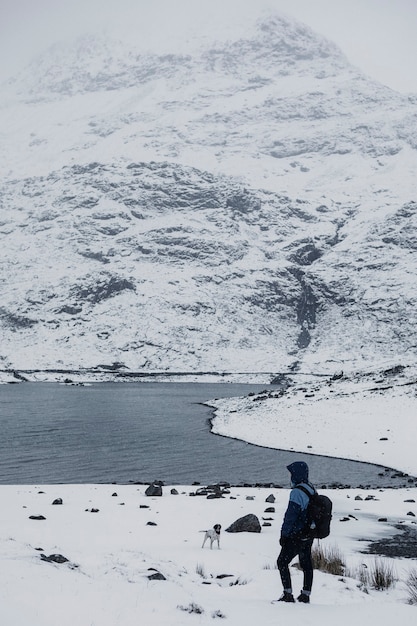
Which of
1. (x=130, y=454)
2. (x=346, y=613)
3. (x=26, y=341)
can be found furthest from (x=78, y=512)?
(x=26, y=341)

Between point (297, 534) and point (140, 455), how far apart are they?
1155 inches

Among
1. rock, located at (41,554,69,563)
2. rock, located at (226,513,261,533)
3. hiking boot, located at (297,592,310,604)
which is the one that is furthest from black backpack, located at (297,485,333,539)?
rock, located at (226,513,261,533)

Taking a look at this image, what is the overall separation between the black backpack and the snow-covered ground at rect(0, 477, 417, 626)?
1118mm

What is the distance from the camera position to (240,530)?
55.3 ft

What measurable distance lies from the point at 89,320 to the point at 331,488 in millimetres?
169412

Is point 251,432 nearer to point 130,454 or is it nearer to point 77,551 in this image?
Answer: point 130,454

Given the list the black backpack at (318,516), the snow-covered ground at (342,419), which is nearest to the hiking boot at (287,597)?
the black backpack at (318,516)

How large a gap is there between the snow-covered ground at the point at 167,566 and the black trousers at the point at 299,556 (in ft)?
1.47

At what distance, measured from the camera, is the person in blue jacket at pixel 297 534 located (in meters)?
9.51

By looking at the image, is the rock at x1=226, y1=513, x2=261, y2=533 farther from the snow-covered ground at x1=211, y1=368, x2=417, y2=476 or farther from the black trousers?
the snow-covered ground at x1=211, y1=368, x2=417, y2=476

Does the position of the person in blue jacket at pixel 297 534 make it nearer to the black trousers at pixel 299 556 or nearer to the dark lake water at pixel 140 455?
the black trousers at pixel 299 556

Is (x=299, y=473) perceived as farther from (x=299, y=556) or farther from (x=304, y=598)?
(x=304, y=598)

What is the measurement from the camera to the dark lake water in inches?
1203

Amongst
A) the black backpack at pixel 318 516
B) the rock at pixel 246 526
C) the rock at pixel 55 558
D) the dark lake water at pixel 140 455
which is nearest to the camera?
the black backpack at pixel 318 516
